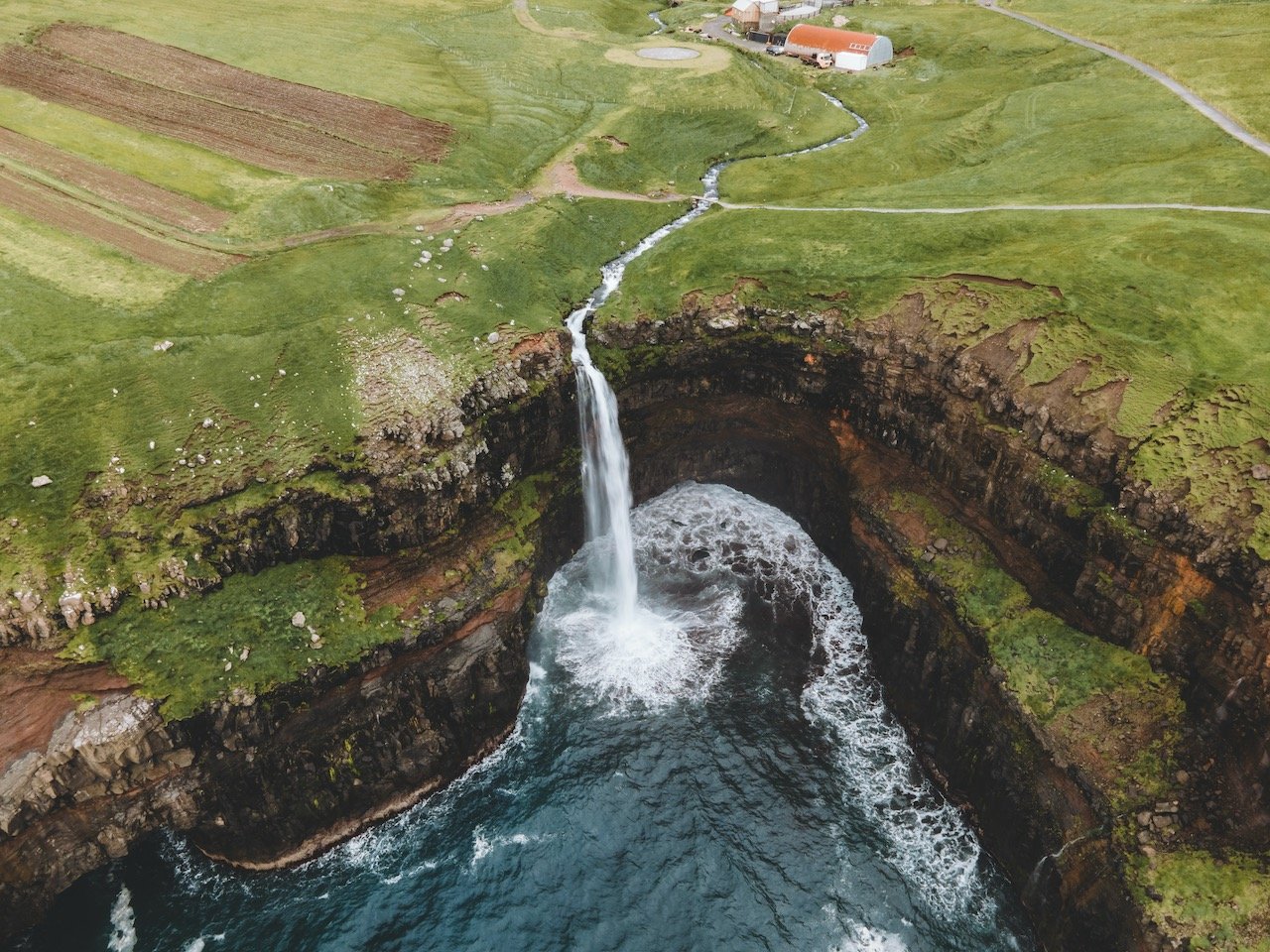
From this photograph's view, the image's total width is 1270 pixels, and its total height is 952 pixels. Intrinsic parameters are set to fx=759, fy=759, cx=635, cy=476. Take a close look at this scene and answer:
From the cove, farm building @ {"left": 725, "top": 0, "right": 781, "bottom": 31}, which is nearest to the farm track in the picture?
the cove

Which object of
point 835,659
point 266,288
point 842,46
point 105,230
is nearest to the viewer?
point 835,659

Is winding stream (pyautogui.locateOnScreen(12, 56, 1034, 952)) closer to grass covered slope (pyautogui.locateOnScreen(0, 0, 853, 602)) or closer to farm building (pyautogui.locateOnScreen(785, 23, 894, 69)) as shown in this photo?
grass covered slope (pyautogui.locateOnScreen(0, 0, 853, 602))

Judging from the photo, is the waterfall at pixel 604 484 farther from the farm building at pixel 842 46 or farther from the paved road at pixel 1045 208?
the farm building at pixel 842 46

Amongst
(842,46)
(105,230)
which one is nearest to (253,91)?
(105,230)

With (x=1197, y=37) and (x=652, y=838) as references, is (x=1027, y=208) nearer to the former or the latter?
(x=652, y=838)

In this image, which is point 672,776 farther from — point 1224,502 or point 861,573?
point 1224,502

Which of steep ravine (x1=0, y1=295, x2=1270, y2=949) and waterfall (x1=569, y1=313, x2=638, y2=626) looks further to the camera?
waterfall (x1=569, y1=313, x2=638, y2=626)

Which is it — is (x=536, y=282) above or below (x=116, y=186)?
below
